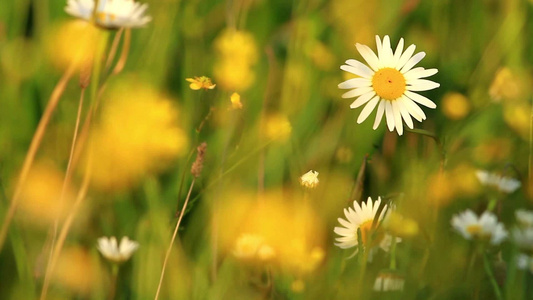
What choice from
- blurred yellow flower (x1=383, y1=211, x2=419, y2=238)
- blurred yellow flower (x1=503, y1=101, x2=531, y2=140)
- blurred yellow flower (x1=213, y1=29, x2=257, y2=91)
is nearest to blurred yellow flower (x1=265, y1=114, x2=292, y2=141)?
blurred yellow flower (x1=213, y1=29, x2=257, y2=91)

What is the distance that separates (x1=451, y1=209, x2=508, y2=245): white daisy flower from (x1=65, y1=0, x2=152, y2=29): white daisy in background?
36 cm

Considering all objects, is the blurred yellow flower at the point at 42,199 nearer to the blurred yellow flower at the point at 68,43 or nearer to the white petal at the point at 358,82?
the blurred yellow flower at the point at 68,43

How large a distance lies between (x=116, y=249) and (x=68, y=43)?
13.7 inches

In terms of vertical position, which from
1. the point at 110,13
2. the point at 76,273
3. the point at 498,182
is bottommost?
the point at 76,273

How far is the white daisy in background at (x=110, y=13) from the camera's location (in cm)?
63

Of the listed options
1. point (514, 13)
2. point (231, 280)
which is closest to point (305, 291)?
point (231, 280)

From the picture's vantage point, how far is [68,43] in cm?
87

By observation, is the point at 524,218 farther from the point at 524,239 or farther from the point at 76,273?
the point at 76,273

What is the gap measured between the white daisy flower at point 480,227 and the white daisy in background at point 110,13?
36 centimetres

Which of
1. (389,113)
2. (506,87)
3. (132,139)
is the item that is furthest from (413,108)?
(506,87)

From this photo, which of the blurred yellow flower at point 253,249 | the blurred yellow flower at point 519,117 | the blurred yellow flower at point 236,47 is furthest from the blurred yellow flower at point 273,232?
the blurred yellow flower at point 519,117

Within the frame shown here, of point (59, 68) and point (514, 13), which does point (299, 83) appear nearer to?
point (59, 68)

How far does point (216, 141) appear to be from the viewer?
0.80m

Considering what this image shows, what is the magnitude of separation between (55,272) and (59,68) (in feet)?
1.12
